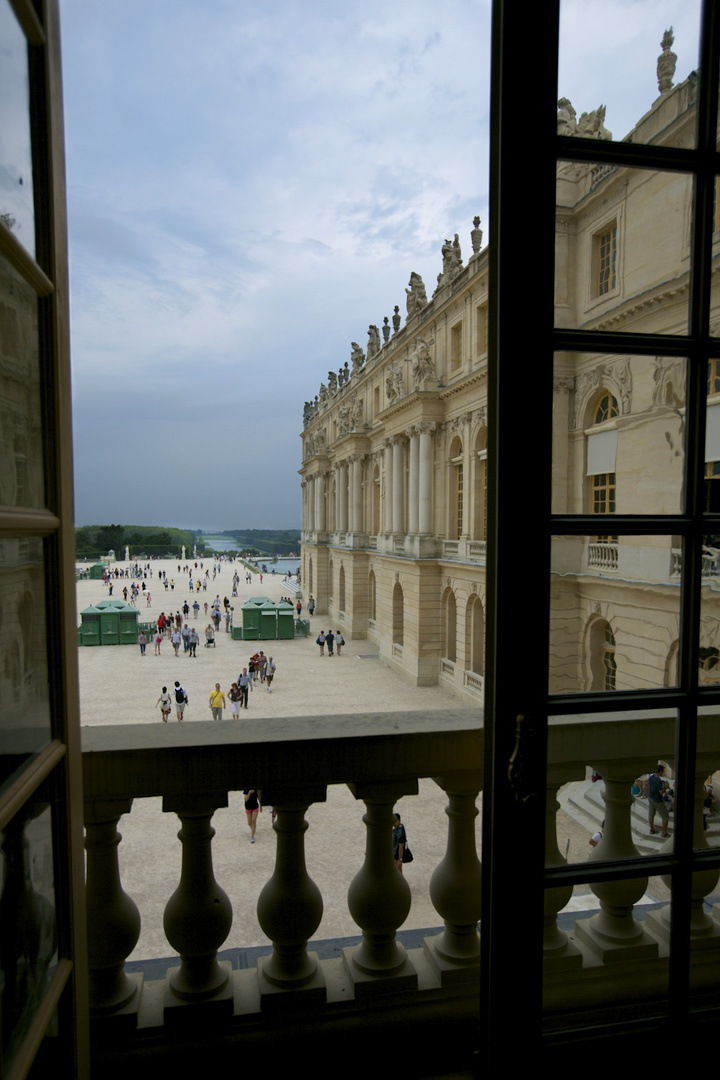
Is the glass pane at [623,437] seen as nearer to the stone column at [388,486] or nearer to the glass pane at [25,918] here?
the glass pane at [25,918]

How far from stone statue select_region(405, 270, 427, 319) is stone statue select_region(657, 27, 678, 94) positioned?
90.2 ft

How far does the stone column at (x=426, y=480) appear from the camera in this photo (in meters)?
26.3

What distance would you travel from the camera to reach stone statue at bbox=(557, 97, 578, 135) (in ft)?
5.31

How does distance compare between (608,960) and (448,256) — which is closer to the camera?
(608,960)

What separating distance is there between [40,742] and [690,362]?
1716 mm

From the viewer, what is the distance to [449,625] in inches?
1005

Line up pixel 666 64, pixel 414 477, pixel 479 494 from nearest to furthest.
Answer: pixel 666 64 → pixel 479 494 → pixel 414 477

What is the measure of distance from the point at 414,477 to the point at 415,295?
776cm

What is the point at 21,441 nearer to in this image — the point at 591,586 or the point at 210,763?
the point at 210,763

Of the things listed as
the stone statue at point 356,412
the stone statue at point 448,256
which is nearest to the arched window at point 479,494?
the stone statue at point 448,256

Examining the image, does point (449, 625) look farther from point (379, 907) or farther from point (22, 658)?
point (22, 658)

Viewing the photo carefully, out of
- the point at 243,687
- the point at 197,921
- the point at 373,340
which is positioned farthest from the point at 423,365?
the point at 197,921

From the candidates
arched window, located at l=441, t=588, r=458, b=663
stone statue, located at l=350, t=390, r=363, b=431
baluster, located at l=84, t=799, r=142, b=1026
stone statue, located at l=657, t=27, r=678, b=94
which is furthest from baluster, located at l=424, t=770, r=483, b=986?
stone statue, located at l=350, t=390, r=363, b=431

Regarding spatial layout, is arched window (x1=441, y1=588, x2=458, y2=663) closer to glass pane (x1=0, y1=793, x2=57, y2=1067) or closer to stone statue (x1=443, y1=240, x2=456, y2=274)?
stone statue (x1=443, y1=240, x2=456, y2=274)
